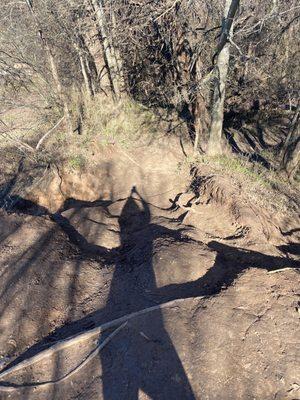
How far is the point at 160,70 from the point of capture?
44.7 feet

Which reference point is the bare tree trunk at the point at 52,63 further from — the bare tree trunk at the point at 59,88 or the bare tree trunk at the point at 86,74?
the bare tree trunk at the point at 86,74

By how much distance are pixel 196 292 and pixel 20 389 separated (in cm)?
286

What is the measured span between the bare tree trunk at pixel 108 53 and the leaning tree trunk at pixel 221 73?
3609mm

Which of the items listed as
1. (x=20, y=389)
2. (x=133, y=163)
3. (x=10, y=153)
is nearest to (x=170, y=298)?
(x=20, y=389)

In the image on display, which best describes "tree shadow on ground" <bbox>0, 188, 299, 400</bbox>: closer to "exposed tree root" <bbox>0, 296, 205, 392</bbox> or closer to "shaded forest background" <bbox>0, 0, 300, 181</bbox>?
"exposed tree root" <bbox>0, 296, 205, 392</bbox>

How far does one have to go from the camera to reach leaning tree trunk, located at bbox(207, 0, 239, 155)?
841cm

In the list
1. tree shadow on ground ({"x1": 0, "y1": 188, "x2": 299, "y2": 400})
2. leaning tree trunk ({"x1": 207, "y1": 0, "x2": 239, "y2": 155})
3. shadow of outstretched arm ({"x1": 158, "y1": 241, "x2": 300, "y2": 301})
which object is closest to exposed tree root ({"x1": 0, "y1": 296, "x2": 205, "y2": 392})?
tree shadow on ground ({"x1": 0, "y1": 188, "x2": 299, "y2": 400})

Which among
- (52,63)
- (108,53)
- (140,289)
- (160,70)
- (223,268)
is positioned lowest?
(223,268)

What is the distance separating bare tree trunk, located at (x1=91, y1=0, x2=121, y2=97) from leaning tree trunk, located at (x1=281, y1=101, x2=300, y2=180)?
583 cm

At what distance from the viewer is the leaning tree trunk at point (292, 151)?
33.8ft

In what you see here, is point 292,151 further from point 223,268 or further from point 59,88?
point 59,88

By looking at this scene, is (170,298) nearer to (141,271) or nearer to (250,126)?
(141,271)

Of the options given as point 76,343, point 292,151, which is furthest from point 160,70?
point 76,343

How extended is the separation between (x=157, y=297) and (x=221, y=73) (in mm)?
6456
